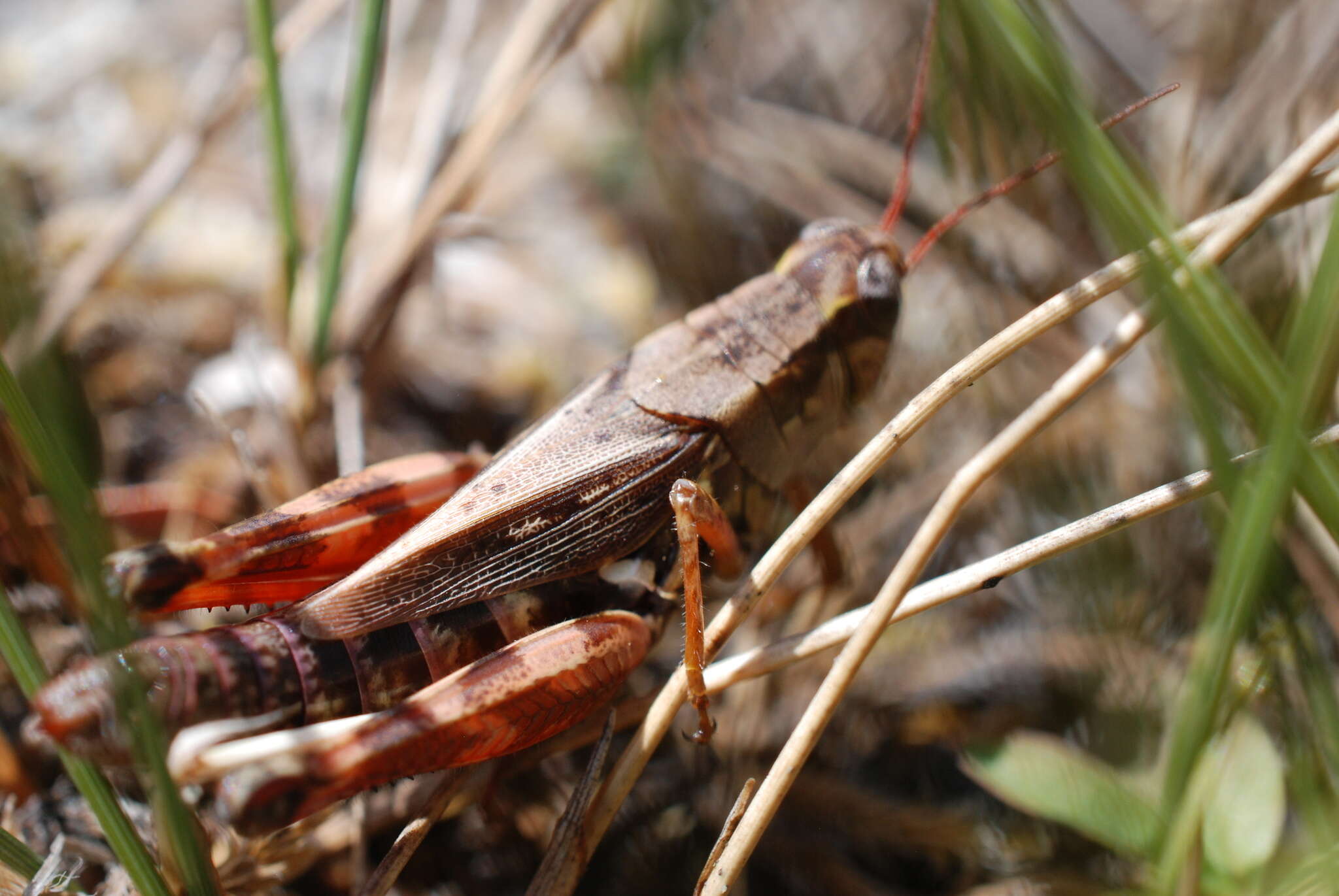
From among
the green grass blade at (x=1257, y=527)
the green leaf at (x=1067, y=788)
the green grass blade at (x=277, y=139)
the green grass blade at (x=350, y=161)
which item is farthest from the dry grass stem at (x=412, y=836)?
the green grass blade at (x=277, y=139)

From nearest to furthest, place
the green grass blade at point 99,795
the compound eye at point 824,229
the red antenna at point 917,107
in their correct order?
the green grass blade at point 99,795 → the red antenna at point 917,107 → the compound eye at point 824,229

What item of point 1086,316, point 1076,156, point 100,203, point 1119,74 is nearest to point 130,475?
point 100,203

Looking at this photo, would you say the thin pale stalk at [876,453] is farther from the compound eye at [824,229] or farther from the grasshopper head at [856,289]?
the compound eye at [824,229]

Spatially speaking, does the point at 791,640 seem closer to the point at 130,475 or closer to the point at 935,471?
the point at 935,471

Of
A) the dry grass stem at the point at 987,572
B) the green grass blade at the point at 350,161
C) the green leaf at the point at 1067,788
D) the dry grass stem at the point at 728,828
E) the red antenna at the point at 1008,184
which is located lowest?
the green leaf at the point at 1067,788

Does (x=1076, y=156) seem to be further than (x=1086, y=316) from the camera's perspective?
No

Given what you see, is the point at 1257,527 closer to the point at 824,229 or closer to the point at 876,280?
the point at 876,280

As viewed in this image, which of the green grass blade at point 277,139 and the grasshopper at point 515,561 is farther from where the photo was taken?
the green grass blade at point 277,139

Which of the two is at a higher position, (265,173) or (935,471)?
(265,173)
